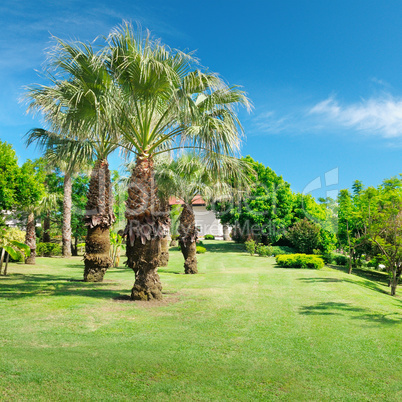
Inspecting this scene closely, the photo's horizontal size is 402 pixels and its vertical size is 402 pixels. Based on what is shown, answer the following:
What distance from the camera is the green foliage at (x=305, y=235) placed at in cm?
3433

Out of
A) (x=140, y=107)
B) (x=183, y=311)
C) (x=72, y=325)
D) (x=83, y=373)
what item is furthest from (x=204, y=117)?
(x=83, y=373)

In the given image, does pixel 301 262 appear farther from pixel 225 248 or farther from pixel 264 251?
A: pixel 225 248

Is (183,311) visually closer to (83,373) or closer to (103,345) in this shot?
(103,345)

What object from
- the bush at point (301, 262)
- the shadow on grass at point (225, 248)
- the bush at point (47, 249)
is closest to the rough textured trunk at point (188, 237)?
the bush at point (301, 262)

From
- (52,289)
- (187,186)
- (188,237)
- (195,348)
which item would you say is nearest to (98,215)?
(52,289)

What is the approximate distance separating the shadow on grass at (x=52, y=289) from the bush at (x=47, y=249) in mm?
15313

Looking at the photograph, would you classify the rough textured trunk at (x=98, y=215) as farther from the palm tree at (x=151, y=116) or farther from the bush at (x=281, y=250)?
the bush at (x=281, y=250)

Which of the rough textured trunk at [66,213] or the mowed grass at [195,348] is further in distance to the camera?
the rough textured trunk at [66,213]

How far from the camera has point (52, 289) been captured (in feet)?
40.7

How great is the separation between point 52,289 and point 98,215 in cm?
315

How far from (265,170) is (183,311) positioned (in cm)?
3234

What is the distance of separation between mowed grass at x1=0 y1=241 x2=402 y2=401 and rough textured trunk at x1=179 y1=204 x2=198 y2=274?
24.8 feet

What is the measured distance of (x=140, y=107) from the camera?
10.4 meters

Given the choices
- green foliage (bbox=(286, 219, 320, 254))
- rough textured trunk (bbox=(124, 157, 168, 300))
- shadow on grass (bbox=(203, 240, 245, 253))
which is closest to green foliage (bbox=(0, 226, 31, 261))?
rough textured trunk (bbox=(124, 157, 168, 300))
